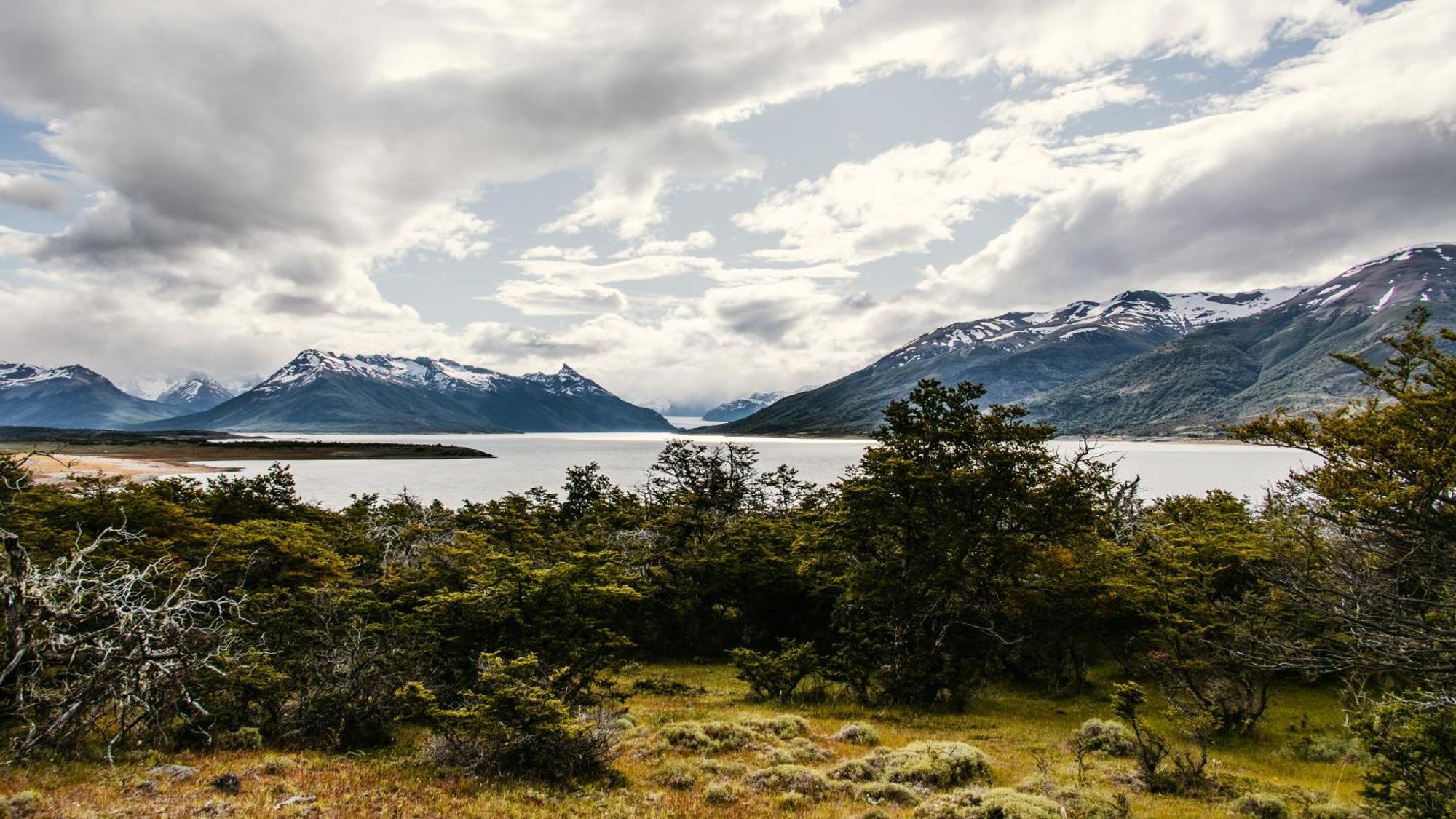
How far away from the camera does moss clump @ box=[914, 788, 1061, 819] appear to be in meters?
12.0

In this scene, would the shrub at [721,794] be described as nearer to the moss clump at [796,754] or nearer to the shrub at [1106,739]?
the moss clump at [796,754]

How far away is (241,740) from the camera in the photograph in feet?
Result: 51.9

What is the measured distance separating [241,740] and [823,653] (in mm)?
22421

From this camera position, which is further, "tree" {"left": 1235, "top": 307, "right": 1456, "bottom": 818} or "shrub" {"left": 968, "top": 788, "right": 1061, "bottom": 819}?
"shrub" {"left": 968, "top": 788, "right": 1061, "bottom": 819}

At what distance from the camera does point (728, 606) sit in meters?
33.9

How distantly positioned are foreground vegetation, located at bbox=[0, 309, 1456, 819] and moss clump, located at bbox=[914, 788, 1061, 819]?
0.32 ft

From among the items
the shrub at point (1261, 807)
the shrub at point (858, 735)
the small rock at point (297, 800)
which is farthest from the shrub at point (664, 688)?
the shrub at point (1261, 807)

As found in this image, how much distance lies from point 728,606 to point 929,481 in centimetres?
1503

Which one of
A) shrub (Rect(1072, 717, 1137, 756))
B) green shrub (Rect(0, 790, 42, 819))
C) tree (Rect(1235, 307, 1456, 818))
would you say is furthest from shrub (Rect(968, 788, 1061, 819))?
green shrub (Rect(0, 790, 42, 819))

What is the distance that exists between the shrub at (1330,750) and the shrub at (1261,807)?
7.01 metres

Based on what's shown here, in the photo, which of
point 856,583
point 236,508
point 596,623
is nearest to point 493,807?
point 596,623

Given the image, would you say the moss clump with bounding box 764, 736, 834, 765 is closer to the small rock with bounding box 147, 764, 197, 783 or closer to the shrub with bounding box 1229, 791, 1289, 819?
the shrub with bounding box 1229, 791, 1289, 819

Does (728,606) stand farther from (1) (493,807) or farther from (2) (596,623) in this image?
(1) (493,807)

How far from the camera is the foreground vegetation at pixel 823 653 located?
11500 millimetres
